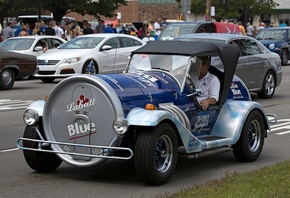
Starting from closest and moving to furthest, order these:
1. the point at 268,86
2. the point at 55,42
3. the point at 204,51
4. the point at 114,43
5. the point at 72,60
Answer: the point at 204,51 → the point at 268,86 → the point at 72,60 → the point at 114,43 → the point at 55,42

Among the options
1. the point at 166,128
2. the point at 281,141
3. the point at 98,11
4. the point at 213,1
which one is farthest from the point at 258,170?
the point at 213,1

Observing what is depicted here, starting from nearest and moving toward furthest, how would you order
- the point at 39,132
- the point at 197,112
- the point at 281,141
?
the point at 39,132 → the point at 197,112 → the point at 281,141

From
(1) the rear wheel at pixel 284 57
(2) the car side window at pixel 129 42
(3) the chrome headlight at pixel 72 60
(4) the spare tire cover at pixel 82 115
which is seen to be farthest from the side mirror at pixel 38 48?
(4) the spare tire cover at pixel 82 115

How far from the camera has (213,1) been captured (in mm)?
65000

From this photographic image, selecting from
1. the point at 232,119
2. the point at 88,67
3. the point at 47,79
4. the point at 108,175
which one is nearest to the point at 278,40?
the point at 88,67

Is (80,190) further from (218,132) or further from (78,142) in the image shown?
(218,132)

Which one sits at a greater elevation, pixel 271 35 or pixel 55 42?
pixel 55 42

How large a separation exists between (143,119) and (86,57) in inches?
609

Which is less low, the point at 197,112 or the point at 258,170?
the point at 197,112

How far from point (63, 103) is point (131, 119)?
0.96 meters

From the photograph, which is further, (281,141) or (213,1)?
(213,1)

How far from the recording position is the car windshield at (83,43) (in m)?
23.9

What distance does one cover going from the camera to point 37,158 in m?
8.77

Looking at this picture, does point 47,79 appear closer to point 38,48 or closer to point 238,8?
point 38,48
